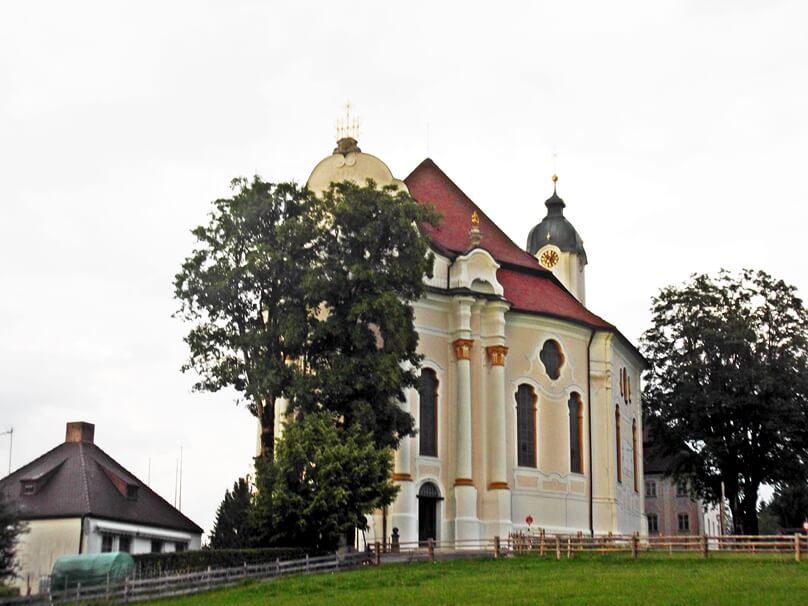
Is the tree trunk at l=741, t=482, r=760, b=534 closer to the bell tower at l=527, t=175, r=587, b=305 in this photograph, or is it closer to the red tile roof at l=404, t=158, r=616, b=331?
the red tile roof at l=404, t=158, r=616, b=331

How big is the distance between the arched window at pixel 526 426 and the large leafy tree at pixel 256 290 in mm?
12688

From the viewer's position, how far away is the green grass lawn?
27.7 meters

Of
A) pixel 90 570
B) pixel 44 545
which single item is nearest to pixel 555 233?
pixel 44 545

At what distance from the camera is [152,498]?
46.2m

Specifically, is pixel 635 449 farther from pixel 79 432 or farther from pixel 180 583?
pixel 180 583

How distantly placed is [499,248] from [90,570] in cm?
2657

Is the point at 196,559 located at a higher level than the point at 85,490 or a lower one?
lower

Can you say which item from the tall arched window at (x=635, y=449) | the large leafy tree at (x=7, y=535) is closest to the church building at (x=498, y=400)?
the tall arched window at (x=635, y=449)

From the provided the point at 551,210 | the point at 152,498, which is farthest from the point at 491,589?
the point at 551,210

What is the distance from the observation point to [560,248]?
217 feet

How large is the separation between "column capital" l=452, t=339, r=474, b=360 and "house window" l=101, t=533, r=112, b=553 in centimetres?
1505

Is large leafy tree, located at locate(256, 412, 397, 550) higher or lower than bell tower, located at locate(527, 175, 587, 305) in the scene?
lower

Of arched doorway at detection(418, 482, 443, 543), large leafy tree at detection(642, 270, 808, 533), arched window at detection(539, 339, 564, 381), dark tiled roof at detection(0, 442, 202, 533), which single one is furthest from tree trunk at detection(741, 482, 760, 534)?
dark tiled roof at detection(0, 442, 202, 533)

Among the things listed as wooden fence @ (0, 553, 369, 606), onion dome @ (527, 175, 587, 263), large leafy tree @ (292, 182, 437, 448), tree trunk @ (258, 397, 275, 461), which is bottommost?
wooden fence @ (0, 553, 369, 606)
